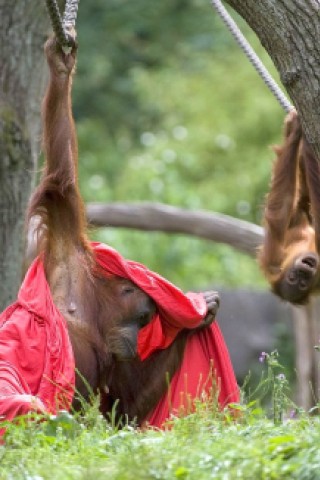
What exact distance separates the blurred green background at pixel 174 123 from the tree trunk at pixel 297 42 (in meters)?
8.70

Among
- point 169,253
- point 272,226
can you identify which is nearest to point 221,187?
point 169,253

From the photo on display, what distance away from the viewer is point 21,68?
6.11 m

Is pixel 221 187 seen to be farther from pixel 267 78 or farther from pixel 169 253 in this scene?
pixel 267 78

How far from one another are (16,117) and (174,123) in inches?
→ 465

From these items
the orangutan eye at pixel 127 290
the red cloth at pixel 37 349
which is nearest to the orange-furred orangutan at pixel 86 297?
the orangutan eye at pixel 127 290

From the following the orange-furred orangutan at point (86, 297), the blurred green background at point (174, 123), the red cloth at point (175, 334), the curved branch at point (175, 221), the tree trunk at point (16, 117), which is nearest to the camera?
the orange-furred orangutan at point (86, 297)

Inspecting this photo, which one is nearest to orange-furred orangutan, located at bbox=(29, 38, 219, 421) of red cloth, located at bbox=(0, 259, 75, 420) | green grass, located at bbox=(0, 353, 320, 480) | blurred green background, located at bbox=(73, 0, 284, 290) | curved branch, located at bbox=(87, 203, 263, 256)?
red cloth, located at bbox=(0, 259, 75, 420)

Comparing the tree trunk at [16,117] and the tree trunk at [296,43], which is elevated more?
the tree trunk at [296,43]

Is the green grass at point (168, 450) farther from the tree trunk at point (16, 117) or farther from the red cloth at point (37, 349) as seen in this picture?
the tree trunk at point (16, 117)

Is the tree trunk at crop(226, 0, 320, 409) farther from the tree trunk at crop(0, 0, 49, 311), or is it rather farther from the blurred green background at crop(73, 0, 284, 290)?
the blurred green background at crop(73, 0, 284, 290)

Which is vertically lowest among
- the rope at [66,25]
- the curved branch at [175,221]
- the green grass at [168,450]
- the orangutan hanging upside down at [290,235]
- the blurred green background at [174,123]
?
the blurred green background at [174,123]

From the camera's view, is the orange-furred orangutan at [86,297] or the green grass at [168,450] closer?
the green grass at [168,450]

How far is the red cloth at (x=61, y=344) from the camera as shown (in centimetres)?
484

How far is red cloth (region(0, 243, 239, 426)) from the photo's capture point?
15.9 feet
